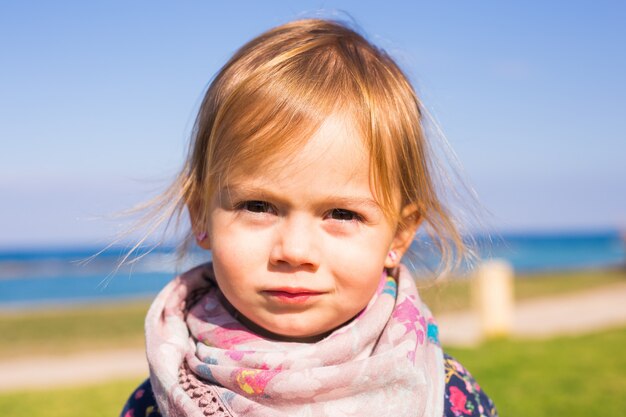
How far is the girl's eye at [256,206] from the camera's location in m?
1.84

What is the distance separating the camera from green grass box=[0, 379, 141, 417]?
5.72 metres

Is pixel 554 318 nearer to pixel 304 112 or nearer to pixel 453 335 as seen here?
pixel 453 335

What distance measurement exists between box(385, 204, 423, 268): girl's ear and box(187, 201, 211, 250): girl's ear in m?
0.53

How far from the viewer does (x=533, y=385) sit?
5.21 metres

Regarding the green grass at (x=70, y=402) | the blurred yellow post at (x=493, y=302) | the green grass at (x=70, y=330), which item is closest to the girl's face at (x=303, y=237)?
the green grass at (x=70, y=402)

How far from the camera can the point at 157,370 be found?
1.88 metres

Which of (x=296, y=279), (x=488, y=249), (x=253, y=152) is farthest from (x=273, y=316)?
(x=488, y=249)

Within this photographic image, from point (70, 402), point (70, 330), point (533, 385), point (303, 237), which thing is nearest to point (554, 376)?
point (533, 385)

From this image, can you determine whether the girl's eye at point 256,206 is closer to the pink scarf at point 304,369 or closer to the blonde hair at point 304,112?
the blonde hair at point 304,112

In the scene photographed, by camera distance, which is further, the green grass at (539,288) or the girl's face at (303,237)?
the green grass at (539,288)

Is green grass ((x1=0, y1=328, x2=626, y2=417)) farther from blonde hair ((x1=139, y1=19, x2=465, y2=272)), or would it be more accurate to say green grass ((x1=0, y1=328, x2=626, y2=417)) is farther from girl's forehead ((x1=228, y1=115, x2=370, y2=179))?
girl's forehead ((x1=228, y1=115, x2=370, y2=179))

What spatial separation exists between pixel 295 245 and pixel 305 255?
0.11 feet

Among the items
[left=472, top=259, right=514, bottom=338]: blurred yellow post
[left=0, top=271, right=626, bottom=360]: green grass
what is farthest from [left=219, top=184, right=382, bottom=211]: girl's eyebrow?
[left=0, top=271, right=626, bottom=360]: green grass

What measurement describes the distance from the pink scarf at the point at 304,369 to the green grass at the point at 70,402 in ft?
12.9
